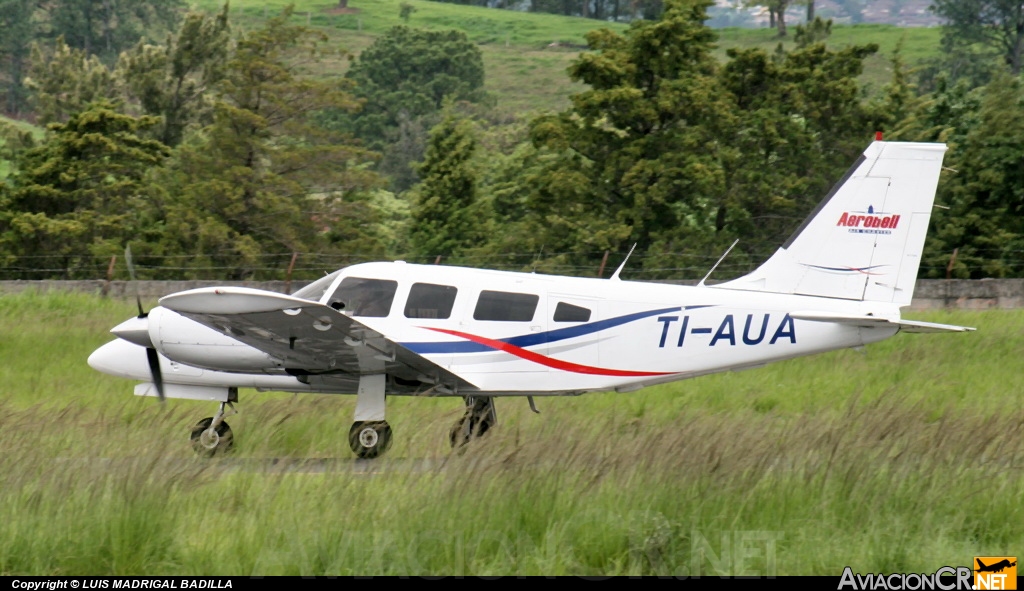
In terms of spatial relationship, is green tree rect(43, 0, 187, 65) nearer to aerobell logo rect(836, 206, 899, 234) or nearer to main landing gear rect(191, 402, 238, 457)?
main landing gear rect(191, 402, 238, 457)

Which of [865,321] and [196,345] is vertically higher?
[865,321]

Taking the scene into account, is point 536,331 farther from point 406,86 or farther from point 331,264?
point 406,86

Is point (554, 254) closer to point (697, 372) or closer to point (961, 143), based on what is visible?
point (961, 143)

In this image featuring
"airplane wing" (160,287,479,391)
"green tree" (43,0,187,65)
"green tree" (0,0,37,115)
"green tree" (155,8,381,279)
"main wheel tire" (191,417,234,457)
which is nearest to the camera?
"airplane wing" (160,287,479,391)

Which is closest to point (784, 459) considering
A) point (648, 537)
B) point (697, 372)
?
point (648, 537)

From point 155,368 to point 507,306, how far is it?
3.72 metres

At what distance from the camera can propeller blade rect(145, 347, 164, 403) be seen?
11.7m

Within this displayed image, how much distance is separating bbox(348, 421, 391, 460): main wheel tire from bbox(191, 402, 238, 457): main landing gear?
1284 mm

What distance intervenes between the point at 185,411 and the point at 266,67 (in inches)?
815

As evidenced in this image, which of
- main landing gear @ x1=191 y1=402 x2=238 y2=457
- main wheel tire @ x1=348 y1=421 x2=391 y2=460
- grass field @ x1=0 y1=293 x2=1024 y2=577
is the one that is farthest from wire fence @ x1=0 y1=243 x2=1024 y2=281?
grass field @ x1=0 y1=293 x2=1024 y2=577

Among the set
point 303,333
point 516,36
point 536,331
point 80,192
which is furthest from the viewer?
point 516,36

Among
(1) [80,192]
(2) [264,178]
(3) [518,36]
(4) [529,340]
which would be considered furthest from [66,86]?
(3) [518,36]

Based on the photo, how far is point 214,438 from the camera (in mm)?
11430

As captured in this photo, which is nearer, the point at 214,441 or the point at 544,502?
the point at 544,502
